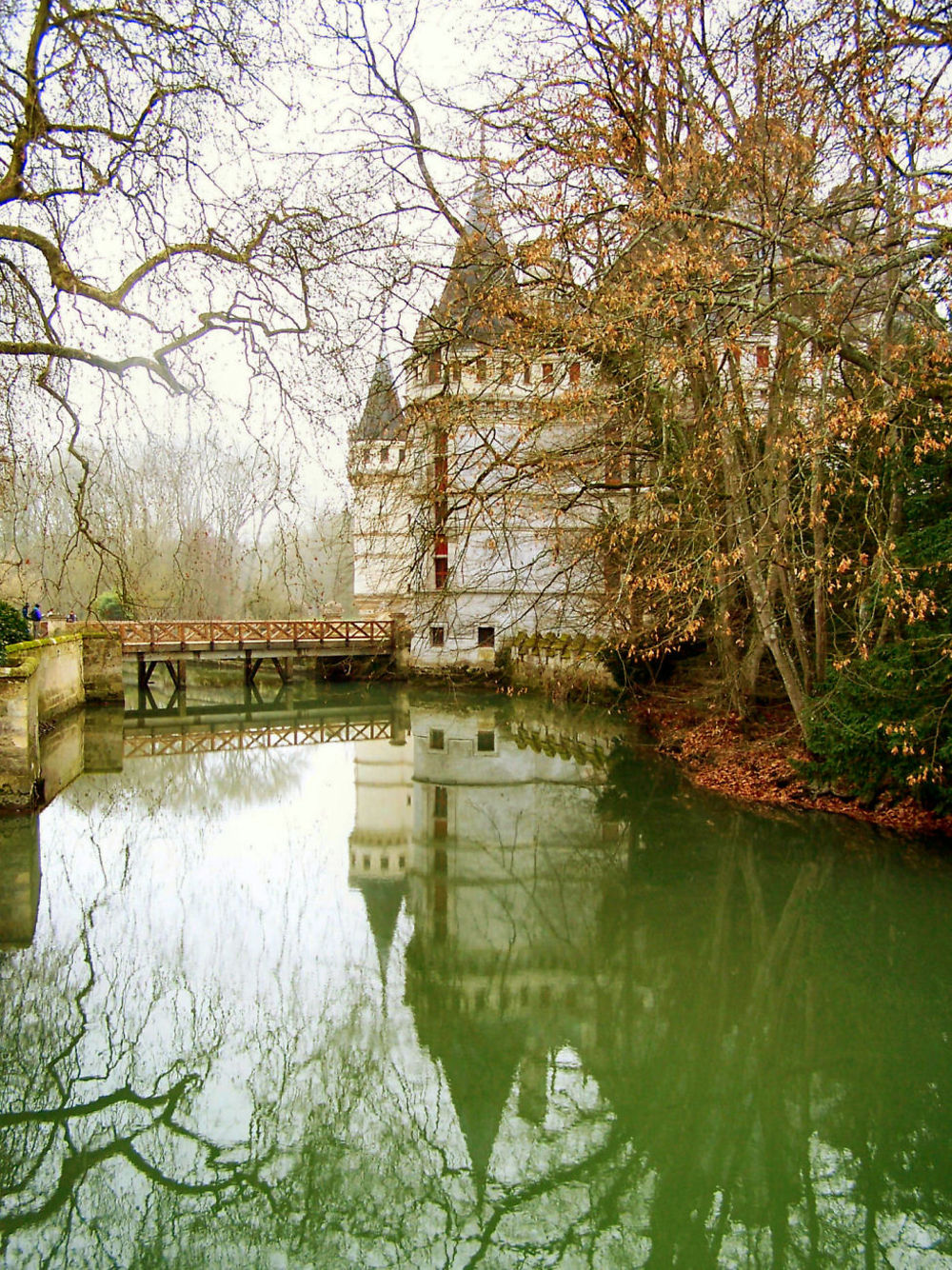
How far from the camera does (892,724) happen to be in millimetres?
7301

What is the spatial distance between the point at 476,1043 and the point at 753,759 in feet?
20.9

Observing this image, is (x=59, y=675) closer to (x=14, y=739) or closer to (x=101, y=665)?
(x=101, y=665)

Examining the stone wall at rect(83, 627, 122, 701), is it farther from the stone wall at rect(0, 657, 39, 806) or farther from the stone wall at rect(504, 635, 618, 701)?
the stone wall at rect(0, 657, 39, 806)

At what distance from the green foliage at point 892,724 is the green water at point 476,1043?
21.6 inches

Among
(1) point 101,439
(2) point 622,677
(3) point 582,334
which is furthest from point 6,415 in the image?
(2) point 622,677

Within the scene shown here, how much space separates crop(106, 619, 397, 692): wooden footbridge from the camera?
776 inches

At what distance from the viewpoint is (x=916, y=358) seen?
22.5 feet

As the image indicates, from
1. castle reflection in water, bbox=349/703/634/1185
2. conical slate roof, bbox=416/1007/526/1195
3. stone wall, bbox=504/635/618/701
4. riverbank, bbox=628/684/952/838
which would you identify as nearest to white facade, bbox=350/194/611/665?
castle reflection in water, bbox=349/703/634/1185

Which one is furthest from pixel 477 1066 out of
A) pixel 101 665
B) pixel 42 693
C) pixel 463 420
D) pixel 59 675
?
pixel 101 665

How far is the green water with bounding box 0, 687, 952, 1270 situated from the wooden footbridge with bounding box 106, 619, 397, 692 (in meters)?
11.5

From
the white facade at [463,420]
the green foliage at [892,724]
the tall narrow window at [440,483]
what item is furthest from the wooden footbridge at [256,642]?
the green foliage at [892,724]

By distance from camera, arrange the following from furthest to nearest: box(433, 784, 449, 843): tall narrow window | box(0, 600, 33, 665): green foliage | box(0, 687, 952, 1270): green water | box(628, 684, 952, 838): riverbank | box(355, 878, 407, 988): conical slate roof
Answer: box(0, 600, 33, 665): green foliage
box(433, 784, 449, 843): tall narrow window
box(628, 684, 952, 838): riverbank
box(355, 878, 407, 988): conical slate roof
box(0, 687, 952, 1270): green water

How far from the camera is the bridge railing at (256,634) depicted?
1966 cm

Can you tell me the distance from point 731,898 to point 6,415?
5560 millimetres
